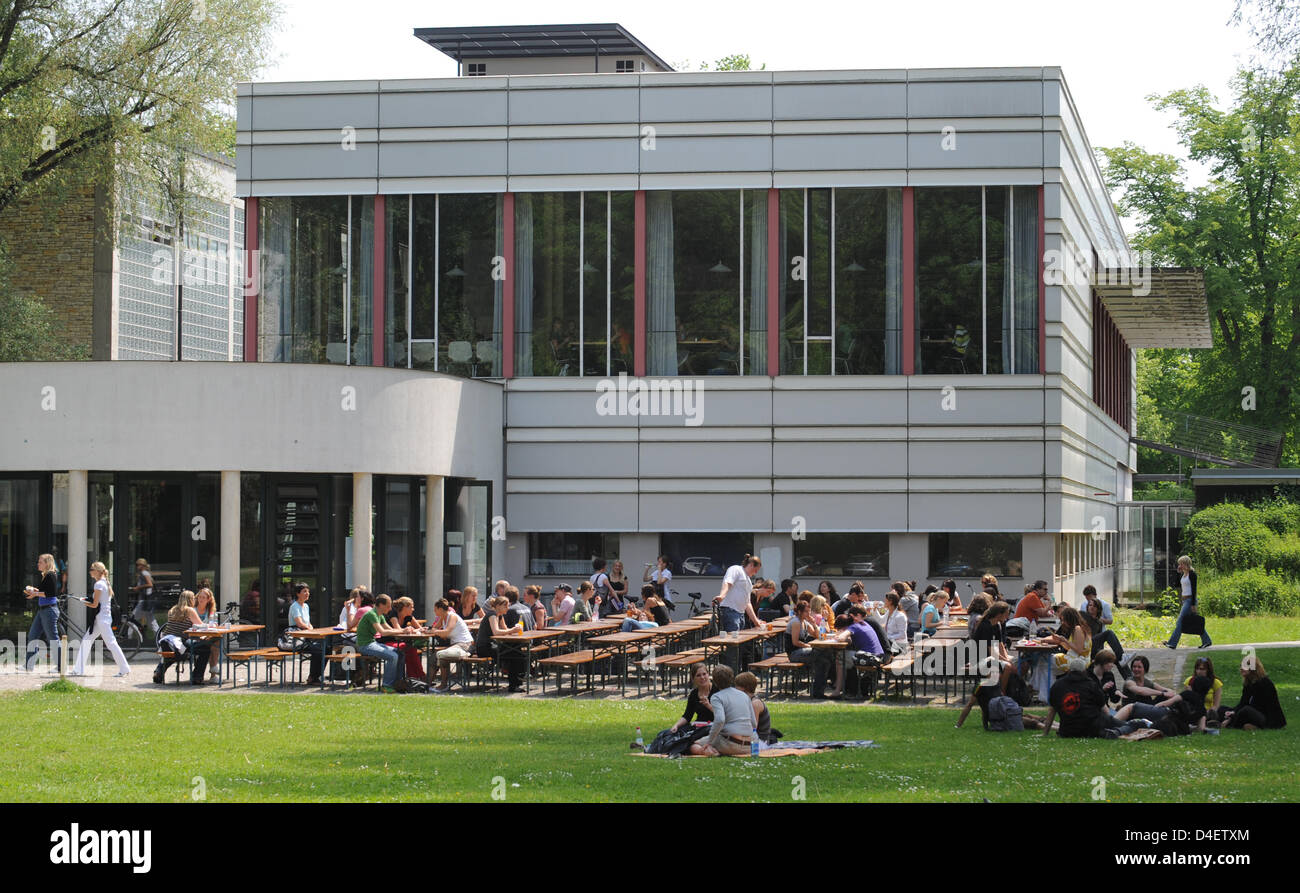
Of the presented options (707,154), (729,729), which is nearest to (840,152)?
(707,154)

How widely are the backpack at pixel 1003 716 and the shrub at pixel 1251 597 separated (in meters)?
19.6

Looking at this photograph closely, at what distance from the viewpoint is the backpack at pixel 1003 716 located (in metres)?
16.8

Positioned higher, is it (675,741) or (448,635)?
(448,635)

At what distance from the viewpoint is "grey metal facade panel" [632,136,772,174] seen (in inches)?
1246

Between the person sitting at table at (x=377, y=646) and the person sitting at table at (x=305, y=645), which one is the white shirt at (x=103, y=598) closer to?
the person sitting at table at (x=305, y=645)

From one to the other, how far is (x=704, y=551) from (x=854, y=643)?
1115 cm

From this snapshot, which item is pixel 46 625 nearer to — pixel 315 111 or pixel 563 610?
pixel 563 610

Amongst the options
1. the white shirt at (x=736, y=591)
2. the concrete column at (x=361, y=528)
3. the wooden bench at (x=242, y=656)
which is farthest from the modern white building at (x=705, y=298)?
Answer: the wooden bench at (x=242, y=656)

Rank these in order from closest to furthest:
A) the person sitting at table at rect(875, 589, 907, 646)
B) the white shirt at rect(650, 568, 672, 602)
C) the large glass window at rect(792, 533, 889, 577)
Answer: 1. the person sitting at table at rect(875, 589, 907, 646)
2. the white shirt at rect(650, 568, 672, 602)
3. the large glass window at rect(792, 533, 889, 577)

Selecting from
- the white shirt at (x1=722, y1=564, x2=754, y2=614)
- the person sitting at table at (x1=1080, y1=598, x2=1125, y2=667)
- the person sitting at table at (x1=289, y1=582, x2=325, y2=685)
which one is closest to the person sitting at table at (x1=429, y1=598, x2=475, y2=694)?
the person sitting at table at (x1=289, y1=582, x2=325, y2=685)

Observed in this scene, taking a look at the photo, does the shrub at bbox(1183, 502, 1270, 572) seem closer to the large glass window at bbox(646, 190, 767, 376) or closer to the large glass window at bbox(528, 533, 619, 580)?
the large glass window at bbox(646, 190, 767, 376)

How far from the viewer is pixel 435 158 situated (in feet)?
106

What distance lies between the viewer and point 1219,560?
3797 centimetres

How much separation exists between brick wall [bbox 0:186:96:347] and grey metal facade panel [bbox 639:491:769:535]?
673 inches
